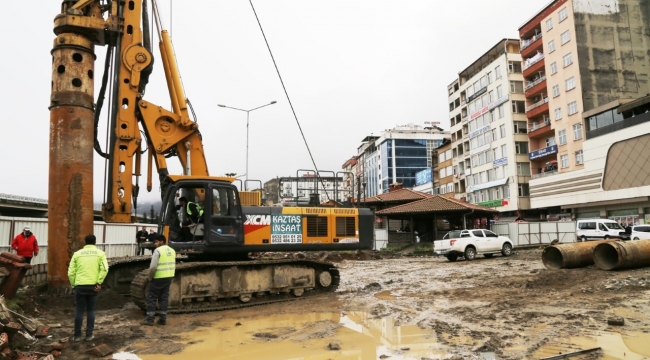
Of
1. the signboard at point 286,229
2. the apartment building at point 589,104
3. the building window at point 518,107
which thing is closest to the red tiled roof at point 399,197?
the apartment building at point 589,104

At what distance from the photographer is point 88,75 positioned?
10422 mm

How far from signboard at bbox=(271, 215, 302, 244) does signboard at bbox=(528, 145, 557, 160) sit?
4514 cm

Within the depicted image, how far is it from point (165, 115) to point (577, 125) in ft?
148

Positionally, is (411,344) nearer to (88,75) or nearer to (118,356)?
(118,356)

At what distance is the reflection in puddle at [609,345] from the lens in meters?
6.46

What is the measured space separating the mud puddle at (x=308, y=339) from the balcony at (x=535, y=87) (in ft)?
161

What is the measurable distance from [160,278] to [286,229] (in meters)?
3.51

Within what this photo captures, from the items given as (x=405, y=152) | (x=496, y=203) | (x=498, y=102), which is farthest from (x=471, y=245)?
(x=405, y=152)

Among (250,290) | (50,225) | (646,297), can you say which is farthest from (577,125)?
(50,225)

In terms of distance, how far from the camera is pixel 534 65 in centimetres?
5300

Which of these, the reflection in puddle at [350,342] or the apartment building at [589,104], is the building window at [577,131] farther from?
the reflection in puddle at [350,342]

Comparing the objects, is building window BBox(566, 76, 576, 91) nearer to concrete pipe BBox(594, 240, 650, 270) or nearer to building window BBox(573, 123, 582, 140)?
building window BBox(573, 123, 582, 140)

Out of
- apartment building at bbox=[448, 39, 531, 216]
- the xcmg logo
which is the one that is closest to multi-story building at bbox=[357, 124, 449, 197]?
apartment building at bbox=[448, 39, 531, 216]

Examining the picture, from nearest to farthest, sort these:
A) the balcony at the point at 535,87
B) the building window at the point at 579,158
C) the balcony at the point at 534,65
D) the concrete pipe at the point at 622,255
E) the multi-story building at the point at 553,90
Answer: the concrete pipe at the point at 622,255 < the building window at the point at 579,158 < the multi-story building at the point at 553,90 < the balcony at the point at 535,87 < the balcony at the point at 534,65
